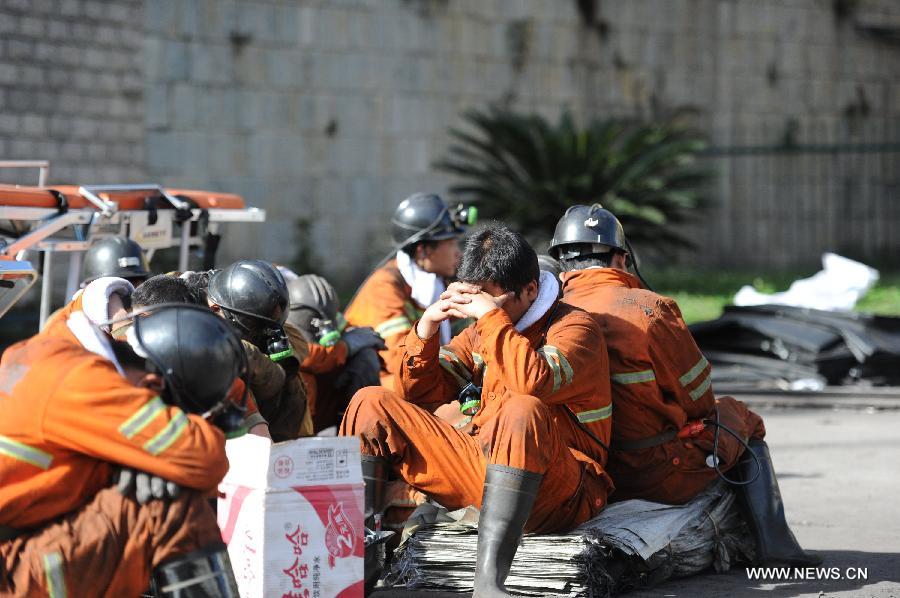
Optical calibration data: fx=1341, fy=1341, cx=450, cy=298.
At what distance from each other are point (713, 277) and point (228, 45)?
6.98m

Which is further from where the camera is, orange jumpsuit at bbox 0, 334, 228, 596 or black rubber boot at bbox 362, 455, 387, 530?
black rubber boot at bbox 362, 455, 387, 530

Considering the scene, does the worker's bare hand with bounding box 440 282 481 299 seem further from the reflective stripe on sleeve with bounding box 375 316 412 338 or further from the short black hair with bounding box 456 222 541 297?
the reflective stripe on sleeve with bounding box 375 316 412 338

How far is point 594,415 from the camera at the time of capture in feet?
16.1

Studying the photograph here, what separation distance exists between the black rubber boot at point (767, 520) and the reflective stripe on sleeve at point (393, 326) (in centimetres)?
232

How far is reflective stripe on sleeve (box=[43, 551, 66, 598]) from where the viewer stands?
11.0 ft

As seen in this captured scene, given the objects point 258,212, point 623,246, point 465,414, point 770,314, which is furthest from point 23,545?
point 770,314

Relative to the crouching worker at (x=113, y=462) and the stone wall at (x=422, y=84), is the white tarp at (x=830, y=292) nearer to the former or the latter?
the stone wall at (x=422, y=84)

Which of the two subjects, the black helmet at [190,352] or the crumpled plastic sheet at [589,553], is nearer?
the black helmet at [190,352]

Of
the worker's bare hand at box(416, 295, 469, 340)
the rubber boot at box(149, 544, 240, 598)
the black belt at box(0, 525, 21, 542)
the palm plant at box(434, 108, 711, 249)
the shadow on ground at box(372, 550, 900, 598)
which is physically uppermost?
the palm plant at box(434, 108, 711, 249)

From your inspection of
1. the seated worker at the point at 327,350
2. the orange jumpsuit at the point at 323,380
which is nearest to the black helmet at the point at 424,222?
the seated worker at the point at 327,350

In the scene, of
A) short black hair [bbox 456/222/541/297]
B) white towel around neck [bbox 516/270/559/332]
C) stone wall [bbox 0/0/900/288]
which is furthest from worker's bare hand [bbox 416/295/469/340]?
stone wall [bbox 0/0/900/288]

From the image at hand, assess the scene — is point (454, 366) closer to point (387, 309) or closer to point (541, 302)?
point (541, 302)

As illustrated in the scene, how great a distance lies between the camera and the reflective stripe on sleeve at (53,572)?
334 cm

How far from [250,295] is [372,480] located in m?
1.09
